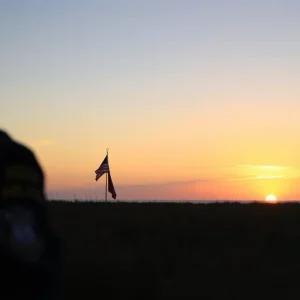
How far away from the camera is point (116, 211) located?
18531mm

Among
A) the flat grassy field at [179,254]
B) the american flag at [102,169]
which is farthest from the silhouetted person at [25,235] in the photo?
the american flag at [102,169]

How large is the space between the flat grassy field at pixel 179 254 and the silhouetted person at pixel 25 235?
3928 millimetres

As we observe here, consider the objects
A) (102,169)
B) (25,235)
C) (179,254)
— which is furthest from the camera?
(102,169)

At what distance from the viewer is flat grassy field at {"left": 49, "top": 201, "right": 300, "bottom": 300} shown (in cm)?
1042

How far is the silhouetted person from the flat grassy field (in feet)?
12.9

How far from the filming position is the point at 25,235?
3.29m

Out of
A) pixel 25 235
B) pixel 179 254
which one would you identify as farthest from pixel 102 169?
pixel 25 235

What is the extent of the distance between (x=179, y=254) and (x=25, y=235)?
31.1ft

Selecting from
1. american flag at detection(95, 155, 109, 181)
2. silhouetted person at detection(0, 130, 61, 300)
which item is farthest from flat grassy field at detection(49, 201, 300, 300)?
american flag at detection(95, 155, 109, 181)

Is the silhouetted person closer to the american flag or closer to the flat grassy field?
the flat grassy field

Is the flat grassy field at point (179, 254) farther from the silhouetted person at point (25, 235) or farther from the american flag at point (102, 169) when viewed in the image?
the american flag at point (102, 169)

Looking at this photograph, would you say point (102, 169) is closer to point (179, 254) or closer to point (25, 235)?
point (179, 254)

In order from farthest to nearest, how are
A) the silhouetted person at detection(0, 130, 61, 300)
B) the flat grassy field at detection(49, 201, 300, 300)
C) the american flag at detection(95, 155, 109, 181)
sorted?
the american flag at detection(95, 155, 109, 181) → the flat grassy field at detection(49, 201, 300, 300) → the silhouetted person at detection(0, 130, 61, 300)

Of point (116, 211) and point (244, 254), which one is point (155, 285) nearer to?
point (244, 254)
